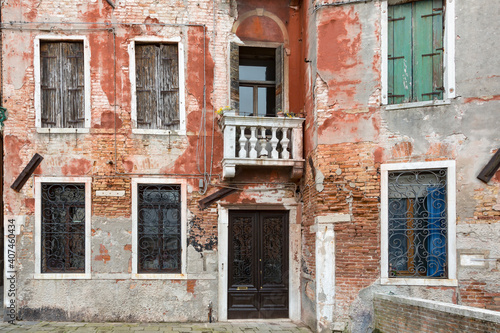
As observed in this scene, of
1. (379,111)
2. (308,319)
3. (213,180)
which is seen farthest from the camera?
(213,180)

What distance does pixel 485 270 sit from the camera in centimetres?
691

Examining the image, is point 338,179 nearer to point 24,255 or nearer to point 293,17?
point 293,17

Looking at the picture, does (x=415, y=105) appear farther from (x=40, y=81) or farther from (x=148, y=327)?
(x=40, y=81)

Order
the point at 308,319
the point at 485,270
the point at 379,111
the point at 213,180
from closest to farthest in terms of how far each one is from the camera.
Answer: the point at 485,270 < the point at 379,111 < the point at 308,319 < the point at 213,180

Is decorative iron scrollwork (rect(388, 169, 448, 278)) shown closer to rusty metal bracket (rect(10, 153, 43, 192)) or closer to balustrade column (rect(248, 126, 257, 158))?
balustrade column (rect(248, 126, 257, 158))

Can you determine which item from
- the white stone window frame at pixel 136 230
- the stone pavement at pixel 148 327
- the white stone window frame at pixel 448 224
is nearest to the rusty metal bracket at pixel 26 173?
the white stone window frame at pixel 136 230

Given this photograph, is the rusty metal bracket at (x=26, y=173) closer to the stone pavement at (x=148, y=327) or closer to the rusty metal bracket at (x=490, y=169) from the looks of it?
the stone pavement at (x=148, y=327)

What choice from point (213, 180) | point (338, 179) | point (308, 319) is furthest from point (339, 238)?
point (213, 180)

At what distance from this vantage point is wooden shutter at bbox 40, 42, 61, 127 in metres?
8.70

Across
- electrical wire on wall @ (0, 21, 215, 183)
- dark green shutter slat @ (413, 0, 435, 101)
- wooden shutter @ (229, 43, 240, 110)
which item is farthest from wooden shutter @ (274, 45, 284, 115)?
dark green shutter slat @ (413, 0, 435, 101)

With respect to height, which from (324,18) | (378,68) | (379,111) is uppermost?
(324,18)

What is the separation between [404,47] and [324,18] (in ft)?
5.12

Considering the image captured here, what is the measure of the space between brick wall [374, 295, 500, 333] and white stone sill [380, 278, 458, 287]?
31cm

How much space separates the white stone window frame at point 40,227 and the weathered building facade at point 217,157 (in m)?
0.03
